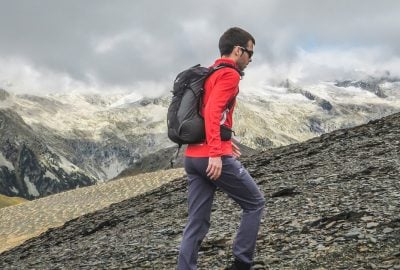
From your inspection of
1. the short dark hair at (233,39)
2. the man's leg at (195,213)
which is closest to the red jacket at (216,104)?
the short dark hair at (233,39)

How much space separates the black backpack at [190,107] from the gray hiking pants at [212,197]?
553 mm

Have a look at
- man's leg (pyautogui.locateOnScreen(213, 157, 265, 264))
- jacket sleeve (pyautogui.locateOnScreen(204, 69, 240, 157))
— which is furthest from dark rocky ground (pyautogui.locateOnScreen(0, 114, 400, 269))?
jacket sleeve (pyautogui.locateOnScreen(204, 69, 240, 157))

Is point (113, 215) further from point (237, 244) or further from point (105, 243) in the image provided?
point (237, 244)

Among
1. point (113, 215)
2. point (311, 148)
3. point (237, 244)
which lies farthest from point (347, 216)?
point (311, 148)

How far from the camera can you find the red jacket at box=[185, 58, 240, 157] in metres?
11.4

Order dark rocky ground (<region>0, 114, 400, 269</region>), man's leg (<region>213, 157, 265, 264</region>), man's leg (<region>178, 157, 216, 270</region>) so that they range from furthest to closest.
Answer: dark rocky ground (<region>0, 114, 400, 269</region>)
man's leg (<region>178, 157, 216, 270</region>)
man's leg (<region>213, 157, 265, 264</region>)

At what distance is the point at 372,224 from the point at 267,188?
1194 centimetres

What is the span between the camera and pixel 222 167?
38.9ft

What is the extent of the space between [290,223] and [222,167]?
7678 millimetres

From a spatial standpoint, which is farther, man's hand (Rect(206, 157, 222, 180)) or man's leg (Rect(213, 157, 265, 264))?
man's leg (Rect(213, 157, 265, 264))

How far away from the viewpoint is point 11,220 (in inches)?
2441

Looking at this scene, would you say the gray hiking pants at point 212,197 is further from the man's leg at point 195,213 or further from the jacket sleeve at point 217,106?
the jacket sleeve at point 217,106

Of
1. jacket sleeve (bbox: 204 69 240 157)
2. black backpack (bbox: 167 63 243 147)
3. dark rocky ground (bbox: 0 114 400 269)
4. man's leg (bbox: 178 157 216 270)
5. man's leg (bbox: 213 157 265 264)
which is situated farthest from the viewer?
dark rocky ground (bbox: 0 114 400 269)

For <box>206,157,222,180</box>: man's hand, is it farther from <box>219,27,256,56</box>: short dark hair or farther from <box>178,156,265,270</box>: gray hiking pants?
<box>219,27,256,56</box>: short dark hair
